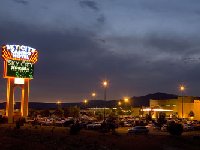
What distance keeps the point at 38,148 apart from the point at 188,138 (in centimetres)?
2631

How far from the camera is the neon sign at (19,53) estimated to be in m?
103

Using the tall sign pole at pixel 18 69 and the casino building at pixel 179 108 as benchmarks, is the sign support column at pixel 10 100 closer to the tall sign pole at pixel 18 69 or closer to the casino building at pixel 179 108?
the tall sign pole at pixel 18 69

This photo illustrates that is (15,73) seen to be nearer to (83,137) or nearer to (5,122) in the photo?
(5,122)

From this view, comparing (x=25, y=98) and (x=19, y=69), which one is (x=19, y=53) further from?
(x=25, y=98)

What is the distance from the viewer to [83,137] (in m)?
59.6

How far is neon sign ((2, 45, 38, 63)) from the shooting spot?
339 ft

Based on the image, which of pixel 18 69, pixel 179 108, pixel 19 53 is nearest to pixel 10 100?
pixel 18 69

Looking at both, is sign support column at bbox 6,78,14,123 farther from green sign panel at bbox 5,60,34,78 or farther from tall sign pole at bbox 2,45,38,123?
green sign panel at bbox 5,60,34,78

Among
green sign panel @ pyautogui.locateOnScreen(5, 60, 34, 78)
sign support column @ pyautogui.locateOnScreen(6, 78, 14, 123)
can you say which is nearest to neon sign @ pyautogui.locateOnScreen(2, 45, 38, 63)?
green sign panel @ pyautogui.locateOnScreen(5, 60, 34, 78)

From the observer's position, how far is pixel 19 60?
105125 mm

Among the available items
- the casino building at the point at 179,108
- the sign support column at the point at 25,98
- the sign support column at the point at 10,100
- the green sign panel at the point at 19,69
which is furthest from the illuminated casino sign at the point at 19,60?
the casino building at the point at 179,108

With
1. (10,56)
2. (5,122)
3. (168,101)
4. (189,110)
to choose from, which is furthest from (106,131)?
(168,101)

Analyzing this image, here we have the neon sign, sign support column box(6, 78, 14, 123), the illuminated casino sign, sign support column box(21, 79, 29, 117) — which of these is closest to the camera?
sign support column box(6, 78, 14, 123)

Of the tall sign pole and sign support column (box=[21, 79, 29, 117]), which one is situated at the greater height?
the tall sign pole
